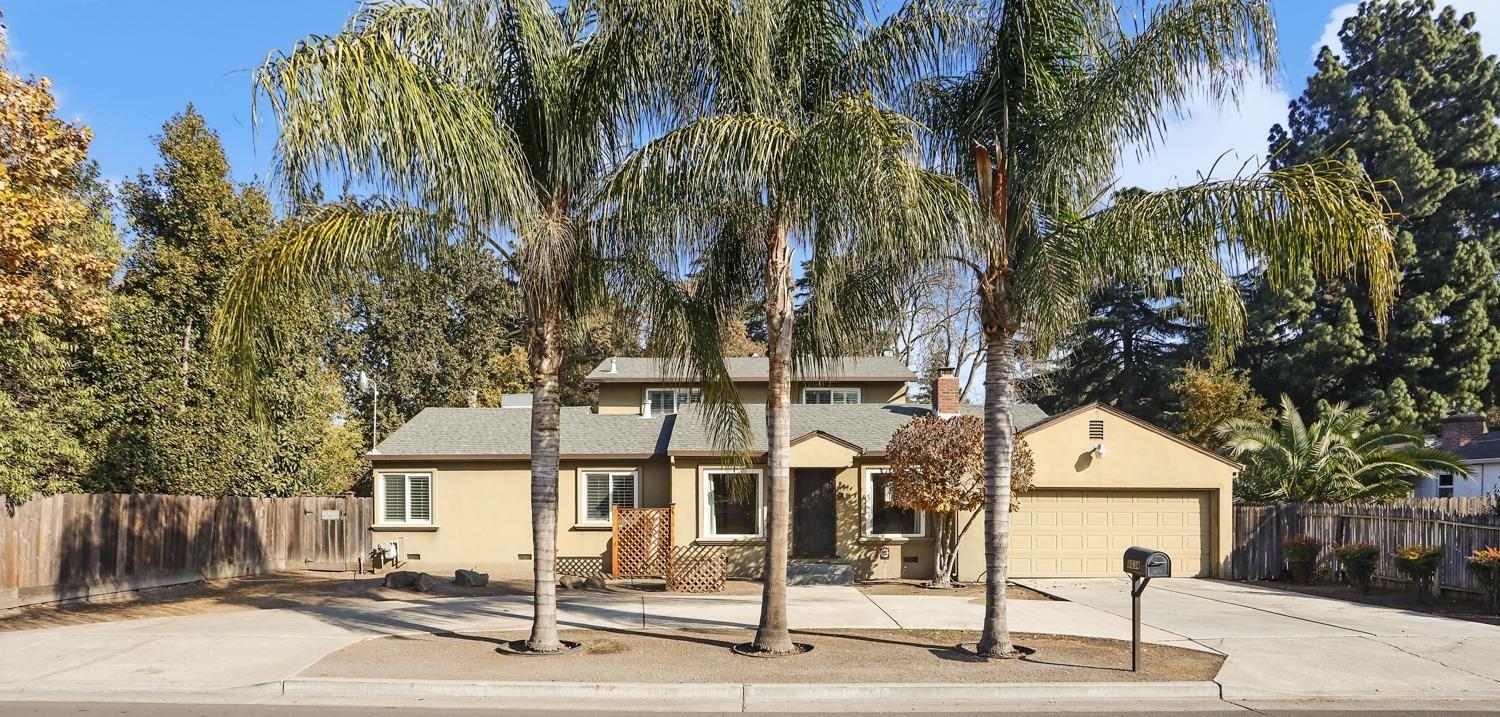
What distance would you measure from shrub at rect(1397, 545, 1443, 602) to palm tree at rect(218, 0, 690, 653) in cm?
1397

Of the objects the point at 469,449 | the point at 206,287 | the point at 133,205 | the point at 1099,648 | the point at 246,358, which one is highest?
the point at 133,205

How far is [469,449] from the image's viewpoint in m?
23.3

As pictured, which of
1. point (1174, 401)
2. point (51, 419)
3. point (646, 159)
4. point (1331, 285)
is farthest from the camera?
point (1174, 401)

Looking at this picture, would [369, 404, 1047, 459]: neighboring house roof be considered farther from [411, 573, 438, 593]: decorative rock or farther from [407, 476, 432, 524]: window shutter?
[411, 573, 438, 593]: decorative rock

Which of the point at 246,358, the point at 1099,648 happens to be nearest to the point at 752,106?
the point at 246,358

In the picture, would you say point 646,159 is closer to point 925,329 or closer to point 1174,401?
point 925,329

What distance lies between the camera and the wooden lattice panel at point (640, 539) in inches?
804

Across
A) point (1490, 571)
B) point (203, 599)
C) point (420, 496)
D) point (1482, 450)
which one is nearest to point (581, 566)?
point (420, 496)

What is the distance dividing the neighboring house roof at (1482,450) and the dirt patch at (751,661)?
2386cm

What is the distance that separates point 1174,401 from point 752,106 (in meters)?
36.3

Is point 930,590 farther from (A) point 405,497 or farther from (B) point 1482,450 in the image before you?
(B) point 1482,450

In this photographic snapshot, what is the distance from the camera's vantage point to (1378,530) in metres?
18.8

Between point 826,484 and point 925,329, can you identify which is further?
point 925,329

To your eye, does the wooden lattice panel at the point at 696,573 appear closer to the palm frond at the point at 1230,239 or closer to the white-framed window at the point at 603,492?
the white-framed window at the point at 603,492
